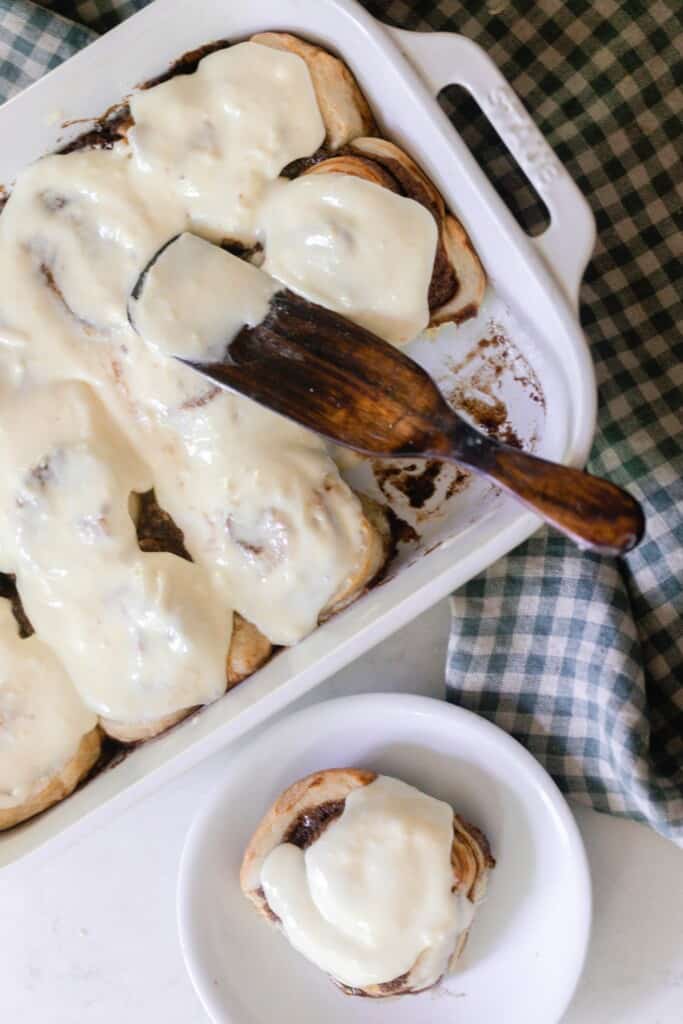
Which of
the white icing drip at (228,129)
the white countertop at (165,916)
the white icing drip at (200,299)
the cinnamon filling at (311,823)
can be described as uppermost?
the white icing drip at (228,129)

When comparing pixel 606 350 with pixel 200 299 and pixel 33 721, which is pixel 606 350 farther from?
pixel 33 721

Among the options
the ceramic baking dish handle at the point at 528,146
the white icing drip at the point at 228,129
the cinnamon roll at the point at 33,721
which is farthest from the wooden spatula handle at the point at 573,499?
the cinnamon roll at the point at 33,721

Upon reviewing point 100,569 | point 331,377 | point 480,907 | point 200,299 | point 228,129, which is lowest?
point 480,907

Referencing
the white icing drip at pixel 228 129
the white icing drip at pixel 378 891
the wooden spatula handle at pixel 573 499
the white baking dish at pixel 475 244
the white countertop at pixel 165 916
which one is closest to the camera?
the wooden spatula handle at pixel 573 499

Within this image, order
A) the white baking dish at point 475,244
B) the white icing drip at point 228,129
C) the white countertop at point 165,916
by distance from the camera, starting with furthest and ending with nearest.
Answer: the white countertop at point 165,916 < the white icing drip at point 228,129 < the white baking dish at point 475,244

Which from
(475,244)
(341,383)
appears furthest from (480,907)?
(475,244)

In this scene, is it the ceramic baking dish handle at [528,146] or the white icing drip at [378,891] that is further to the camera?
the white icing drip at [378,891]

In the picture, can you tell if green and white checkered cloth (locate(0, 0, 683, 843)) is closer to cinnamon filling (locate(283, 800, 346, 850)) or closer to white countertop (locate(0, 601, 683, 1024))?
white countertop (locate(0, 601, 683, 1024))

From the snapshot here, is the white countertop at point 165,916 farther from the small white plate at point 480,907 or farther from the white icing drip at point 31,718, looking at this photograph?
the white icing drip at point 31,718

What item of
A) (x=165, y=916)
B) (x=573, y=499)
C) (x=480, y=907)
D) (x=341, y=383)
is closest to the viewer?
(x=573, y=499)
